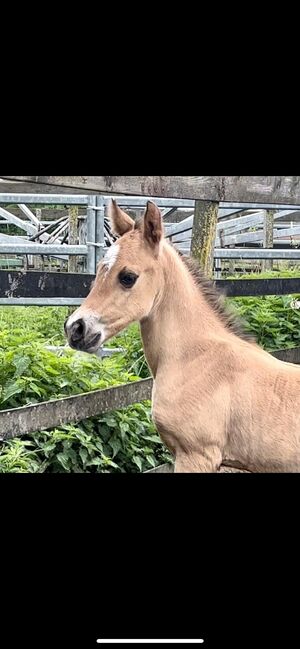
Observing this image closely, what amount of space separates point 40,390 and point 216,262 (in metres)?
4.14

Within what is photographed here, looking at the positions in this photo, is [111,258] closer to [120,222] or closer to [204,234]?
[120,222]

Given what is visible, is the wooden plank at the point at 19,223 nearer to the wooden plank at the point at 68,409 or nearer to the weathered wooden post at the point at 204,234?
the weathered wooden post at the point at 204,234

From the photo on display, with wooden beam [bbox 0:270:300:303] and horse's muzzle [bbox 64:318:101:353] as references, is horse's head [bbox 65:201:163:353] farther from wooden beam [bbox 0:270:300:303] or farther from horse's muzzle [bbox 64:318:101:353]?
wooden beam [bbox 0:270:300:303]

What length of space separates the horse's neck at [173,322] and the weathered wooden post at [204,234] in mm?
819

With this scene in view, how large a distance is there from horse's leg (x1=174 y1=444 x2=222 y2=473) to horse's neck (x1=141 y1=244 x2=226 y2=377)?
34cm

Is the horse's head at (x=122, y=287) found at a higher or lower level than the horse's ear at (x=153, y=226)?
lower

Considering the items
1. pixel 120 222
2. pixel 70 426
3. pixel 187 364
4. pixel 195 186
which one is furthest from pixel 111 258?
pixel 70 426

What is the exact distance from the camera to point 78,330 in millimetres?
2770

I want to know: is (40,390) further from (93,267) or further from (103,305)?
(93,267)

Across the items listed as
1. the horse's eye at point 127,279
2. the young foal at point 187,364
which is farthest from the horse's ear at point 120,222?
the horse's eye at point 127,279

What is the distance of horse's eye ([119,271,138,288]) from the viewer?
2852 millimetres

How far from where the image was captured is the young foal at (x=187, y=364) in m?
2.85
